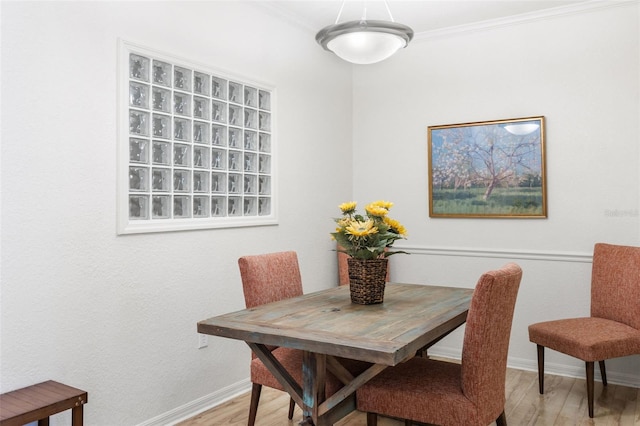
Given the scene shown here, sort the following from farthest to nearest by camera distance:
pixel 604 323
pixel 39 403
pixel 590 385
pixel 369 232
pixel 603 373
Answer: pixel 603 373
pixel 604 323
pixel 590 385
pixel 369 232
pixel 39 403

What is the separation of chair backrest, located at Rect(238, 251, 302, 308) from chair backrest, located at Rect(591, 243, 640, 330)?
197 centimetres

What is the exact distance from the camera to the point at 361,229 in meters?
2.30

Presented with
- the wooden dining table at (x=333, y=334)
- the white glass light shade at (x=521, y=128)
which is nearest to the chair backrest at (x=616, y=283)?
the white glass light shade at (x=521, y=128)

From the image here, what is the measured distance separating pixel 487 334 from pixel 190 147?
195cm

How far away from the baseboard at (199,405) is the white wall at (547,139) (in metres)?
1.67

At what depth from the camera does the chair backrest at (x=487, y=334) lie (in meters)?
1.86

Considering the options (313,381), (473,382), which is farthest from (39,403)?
(473,382)

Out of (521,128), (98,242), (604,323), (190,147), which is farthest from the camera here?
(521,128)

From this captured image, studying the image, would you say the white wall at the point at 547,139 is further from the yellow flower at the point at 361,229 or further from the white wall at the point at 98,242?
the yellow flower at the point at 361,229

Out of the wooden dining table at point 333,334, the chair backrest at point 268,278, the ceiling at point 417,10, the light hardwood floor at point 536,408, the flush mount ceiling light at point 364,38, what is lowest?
the light hardwood floor at point 536,408

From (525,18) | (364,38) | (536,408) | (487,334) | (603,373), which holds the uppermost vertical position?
(525,18)

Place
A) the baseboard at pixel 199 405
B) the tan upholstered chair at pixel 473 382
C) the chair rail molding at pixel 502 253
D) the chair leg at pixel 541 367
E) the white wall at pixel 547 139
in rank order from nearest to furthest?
the tan upholstered chair at pixel 473 382, the baseboard at pixel 199 405, the chair leg at pixel 541 367, the white wall at pixel 547 139, the chair rail molding at pixel 502 253

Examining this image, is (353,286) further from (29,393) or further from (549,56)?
(549,56)

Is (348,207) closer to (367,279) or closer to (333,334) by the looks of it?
(367,279)
